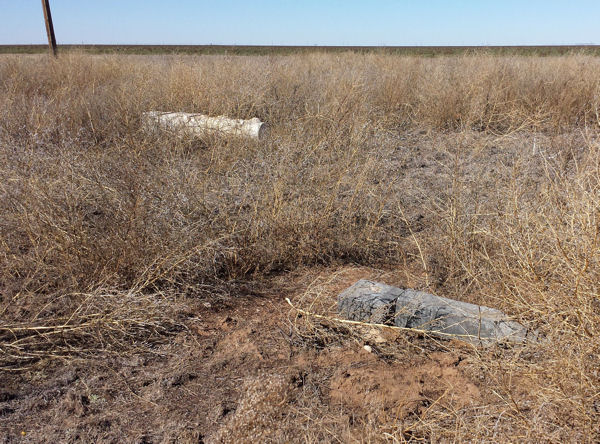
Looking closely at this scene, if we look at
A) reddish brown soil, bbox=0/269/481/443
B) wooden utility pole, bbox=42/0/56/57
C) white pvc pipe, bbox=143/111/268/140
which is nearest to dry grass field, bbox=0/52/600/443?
reddish brown soil, bbox=0/269/481/443

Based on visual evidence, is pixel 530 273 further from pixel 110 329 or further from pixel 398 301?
pixel 110 329

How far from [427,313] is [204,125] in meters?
3.91

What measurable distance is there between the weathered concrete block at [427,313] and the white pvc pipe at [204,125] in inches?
119

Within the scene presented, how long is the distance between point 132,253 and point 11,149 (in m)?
1.53

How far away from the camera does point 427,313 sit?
3.03m

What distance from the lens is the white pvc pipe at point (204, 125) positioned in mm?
5867

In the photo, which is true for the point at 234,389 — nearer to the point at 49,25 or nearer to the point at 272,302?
the point at 272,302

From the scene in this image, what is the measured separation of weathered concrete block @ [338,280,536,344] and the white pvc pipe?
3.03 meters

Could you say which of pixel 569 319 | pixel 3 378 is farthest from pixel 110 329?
pixel 569 319

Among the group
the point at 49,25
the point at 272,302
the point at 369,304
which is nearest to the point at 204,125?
the point at 272,302

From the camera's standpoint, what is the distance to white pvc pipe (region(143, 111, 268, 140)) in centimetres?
587

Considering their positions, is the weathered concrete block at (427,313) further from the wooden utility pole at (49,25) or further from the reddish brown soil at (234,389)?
the wooden utility pole at (49,25)

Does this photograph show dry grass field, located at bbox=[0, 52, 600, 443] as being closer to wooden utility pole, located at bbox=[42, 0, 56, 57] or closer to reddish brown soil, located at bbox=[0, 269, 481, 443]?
reddish brown soil, located at bbox=[0, 269, 481, 443]

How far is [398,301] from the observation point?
10.2 ft
